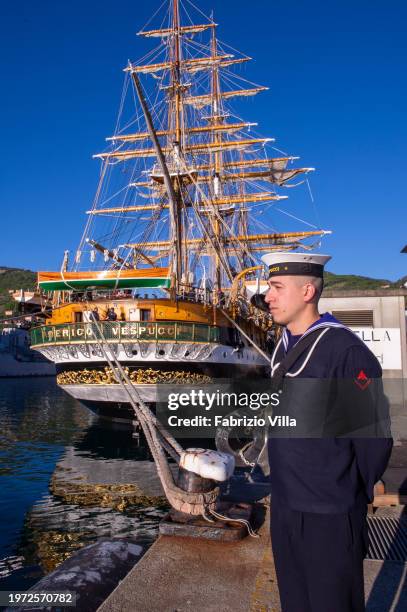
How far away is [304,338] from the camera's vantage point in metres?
→ 2.40

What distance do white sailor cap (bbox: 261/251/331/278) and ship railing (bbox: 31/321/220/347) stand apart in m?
15.3

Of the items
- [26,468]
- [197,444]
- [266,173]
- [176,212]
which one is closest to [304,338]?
[26,468]

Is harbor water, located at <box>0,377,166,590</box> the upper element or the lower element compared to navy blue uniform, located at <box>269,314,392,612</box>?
lower

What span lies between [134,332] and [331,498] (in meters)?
15.8

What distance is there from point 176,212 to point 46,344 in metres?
9.60

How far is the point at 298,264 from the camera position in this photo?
98.3 inches

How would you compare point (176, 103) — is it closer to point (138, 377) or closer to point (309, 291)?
point (138, 377)

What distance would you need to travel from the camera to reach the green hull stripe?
17.6 metres

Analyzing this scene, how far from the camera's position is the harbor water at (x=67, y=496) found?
804 centimetres

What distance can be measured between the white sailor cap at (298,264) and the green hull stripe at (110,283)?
15154 mm

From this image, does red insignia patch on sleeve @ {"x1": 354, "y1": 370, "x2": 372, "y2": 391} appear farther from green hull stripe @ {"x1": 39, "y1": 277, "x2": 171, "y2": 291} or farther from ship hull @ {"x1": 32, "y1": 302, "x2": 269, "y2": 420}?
green hull stripe @ {"x1": 39, "y1": 277, "x2": 171, "y2": 291}

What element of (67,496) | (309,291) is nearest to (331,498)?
(309,291)

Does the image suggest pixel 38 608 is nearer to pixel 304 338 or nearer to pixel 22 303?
pixel 304 338

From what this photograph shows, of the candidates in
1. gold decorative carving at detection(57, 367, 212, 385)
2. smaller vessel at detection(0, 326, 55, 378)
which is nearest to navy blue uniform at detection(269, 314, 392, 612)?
gold decorative carving at detection(57, 367, 212, 385)
